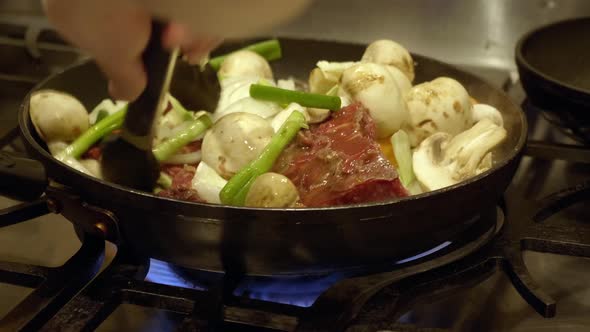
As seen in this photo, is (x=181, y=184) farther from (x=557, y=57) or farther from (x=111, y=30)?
(x=557, y=57)

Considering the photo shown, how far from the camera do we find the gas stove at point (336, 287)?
727 mm

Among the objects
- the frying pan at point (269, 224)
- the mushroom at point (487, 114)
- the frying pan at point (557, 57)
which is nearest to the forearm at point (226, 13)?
the frying pan at point (269, 224)

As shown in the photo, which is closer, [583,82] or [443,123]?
[443,123]

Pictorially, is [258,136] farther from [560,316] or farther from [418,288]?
[560,316]

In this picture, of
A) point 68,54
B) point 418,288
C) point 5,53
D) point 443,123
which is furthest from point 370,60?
point 5,53

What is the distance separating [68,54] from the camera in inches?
55.2

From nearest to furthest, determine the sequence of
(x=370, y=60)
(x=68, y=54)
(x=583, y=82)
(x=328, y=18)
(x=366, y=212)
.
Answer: (x=366, y=212) < (x=370, y=60) < (x=583, y=82) < (x=68, y=54) < (x=328, y=18)

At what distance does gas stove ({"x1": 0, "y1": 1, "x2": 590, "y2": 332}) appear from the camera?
0.73 meters

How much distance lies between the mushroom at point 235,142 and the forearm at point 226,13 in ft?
1.35

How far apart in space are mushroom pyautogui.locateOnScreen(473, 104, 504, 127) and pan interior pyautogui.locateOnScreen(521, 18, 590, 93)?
0.26 metres

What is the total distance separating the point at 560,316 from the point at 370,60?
18.8 inches

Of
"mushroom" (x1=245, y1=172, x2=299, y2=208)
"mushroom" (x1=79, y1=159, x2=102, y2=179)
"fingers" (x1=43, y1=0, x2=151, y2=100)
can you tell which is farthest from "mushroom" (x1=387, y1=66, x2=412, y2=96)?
"fingers" (x1=43, y1=0, x2=151, y2=100)

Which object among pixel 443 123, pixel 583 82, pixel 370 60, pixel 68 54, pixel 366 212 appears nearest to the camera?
pixel 366 212

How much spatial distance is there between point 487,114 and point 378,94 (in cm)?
18
